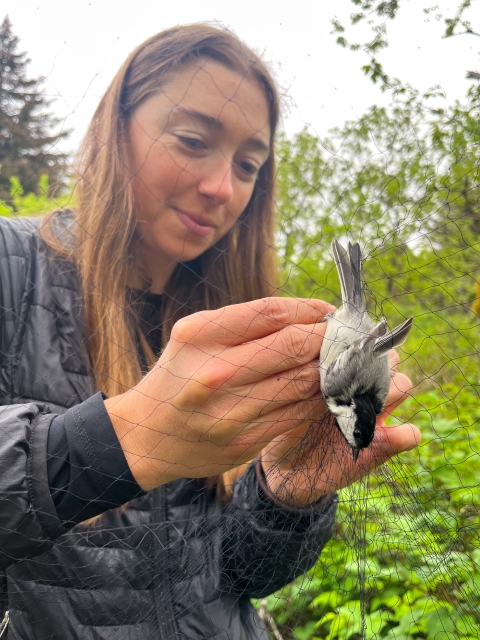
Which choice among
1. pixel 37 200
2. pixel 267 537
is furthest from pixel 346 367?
pixel 37 200

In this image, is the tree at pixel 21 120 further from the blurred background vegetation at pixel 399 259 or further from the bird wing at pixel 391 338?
the bird wing at pixel 391 338

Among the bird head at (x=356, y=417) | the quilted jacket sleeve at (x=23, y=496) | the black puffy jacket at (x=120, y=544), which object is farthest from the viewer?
the black puffy jacket at (x=120, y=544)

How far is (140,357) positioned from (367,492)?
1.92 ft

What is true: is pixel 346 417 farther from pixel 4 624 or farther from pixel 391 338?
pixel 4 624

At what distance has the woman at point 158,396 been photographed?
0.81 m

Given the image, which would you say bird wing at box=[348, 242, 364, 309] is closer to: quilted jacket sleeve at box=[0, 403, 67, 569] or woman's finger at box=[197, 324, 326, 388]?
woman's finger at box=[197, 324, 326, 388]

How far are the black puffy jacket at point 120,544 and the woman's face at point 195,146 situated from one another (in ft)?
0.91

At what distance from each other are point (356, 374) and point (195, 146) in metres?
0.57

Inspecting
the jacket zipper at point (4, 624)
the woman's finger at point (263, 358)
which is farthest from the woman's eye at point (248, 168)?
the jacket zipper at point (4, 624)

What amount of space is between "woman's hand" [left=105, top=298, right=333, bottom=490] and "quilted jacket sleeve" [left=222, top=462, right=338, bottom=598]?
0.29m

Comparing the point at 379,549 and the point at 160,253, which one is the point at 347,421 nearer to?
the point at 379,549

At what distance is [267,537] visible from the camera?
1077 millimetres

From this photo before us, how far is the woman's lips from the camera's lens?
118 centimetres

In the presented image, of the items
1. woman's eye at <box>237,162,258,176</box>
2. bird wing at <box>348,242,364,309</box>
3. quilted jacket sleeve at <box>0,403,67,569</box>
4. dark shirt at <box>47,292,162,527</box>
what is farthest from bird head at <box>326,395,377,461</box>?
woman's eye at <box>237,162,258,176</box>
